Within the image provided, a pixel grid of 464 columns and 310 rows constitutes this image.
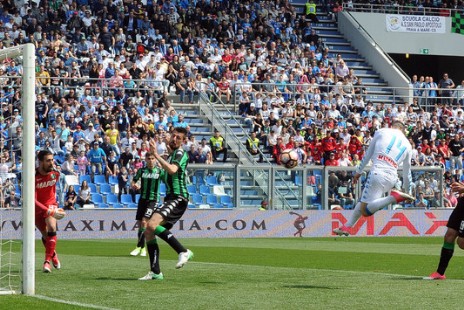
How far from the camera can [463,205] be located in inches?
563

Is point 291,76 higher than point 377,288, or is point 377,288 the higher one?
point 291,76

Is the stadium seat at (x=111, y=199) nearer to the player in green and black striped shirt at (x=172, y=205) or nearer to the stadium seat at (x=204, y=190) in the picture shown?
the stadium seat at (x=204, y=190)

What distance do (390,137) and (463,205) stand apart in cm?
134

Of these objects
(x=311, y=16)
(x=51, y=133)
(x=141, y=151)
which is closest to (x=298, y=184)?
(x=141, y=151)

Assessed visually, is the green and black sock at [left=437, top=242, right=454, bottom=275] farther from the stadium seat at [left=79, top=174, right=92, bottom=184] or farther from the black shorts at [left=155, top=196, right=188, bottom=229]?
the stadium seat at [left=79, top=174, right=92, bottom=184]

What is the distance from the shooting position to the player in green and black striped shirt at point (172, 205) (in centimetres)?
1444

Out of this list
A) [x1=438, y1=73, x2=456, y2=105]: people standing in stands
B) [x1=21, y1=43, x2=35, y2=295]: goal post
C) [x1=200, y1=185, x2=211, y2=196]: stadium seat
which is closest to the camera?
[x1=21, y1=43, x2=35, y2=295]: goal post

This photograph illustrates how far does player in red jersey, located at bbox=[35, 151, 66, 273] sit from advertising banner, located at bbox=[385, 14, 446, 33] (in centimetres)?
3430

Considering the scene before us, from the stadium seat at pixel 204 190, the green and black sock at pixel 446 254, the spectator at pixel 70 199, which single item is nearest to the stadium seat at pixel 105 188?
the spectator at pixel 70 199

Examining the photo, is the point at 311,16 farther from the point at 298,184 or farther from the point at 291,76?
the point at 298,184

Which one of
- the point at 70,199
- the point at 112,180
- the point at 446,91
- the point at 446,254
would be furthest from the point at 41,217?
the point at 446,91

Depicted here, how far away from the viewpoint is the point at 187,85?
37594 millimetres

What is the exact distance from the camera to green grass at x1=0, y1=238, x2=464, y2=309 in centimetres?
1148

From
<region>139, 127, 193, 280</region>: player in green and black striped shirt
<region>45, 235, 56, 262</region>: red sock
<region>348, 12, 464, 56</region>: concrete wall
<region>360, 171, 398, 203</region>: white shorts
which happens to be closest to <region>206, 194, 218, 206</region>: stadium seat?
<region>45, 235, 56, 262</region>: red sock
